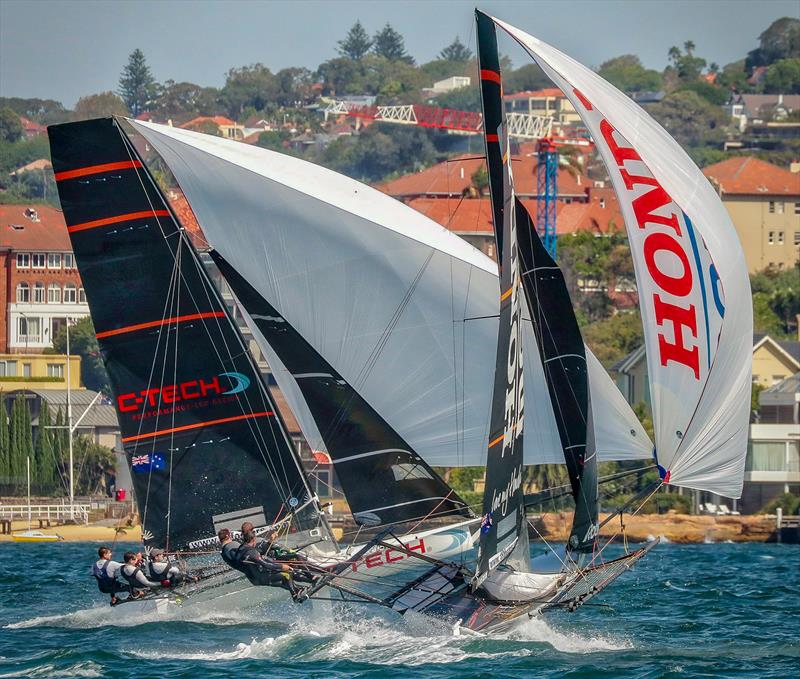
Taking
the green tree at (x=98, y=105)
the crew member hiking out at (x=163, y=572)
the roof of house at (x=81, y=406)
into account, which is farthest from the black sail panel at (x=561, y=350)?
the green tree at (x=98, y=105)

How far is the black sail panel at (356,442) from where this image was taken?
22.3 m

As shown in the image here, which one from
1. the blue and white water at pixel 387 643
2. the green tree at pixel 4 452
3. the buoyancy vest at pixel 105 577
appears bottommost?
the green tree at pixel 4 452

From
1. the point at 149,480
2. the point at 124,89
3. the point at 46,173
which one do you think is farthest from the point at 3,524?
the point at 124,89

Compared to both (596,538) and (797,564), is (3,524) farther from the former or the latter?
(596,538)

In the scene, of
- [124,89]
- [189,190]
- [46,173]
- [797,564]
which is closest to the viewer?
[189,190]

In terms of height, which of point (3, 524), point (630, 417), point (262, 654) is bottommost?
point (3, 524)

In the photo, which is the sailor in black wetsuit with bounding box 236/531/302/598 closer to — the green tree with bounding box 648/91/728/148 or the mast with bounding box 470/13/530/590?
the mast with bounding box 470/13/530/590

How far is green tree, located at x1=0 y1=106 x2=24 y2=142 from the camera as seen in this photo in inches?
6117

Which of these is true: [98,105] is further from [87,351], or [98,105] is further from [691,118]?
[691,118]

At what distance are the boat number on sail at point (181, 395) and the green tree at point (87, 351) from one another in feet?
196

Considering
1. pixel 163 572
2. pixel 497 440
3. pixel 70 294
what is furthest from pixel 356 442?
pixel 70 294

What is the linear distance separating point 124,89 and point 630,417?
180501 millimetres

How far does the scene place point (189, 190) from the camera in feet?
73.0

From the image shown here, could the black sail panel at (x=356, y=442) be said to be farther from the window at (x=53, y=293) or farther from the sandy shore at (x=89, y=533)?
the window at (x=53, y=293)
